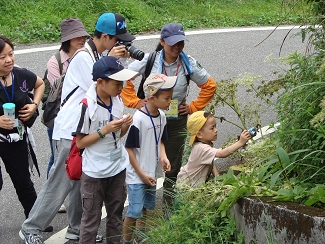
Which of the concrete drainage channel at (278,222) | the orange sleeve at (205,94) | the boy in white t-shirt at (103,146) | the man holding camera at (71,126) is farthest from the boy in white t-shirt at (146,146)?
the concrete drainage channel at (278,222)

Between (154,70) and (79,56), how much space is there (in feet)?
2.48

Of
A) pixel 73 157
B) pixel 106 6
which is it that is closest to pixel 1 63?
pixel 73 157

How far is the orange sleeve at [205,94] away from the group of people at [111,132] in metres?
0.07

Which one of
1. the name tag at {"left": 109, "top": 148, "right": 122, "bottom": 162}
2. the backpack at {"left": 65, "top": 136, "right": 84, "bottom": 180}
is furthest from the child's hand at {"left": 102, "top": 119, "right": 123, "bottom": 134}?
the backpack at {"left": 65, "top": 136, "right": 84, "bottom": 180}

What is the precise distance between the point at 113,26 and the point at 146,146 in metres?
0.99

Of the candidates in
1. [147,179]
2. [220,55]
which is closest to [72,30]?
[147,179]

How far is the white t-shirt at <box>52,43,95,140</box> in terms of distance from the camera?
211 inches

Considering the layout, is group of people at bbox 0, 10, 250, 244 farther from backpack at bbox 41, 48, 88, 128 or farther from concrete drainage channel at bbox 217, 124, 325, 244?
concrete drainage channel at bbox 217, 124, 325, 244

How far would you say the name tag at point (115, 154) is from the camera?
5.12m

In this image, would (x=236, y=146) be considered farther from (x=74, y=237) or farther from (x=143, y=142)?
(x=74, y=237)

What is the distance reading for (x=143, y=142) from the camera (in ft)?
17.9

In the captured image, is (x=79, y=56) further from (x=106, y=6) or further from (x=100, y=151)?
(x=106, y=6)

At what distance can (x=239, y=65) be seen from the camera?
10867 millimetres

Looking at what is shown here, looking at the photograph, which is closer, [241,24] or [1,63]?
Result: [1,63]
